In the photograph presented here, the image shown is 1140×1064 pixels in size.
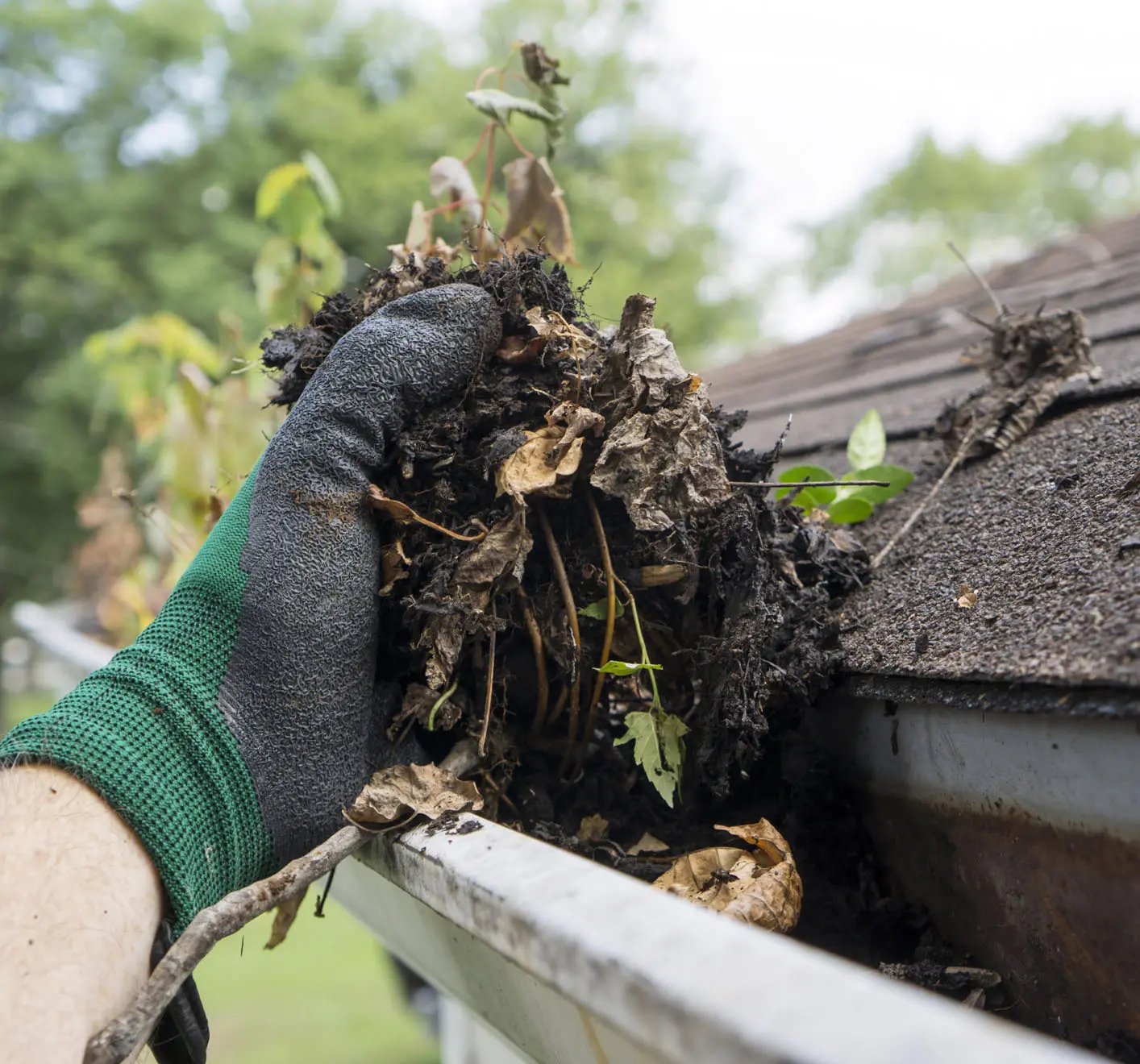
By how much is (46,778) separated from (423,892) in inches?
13.4

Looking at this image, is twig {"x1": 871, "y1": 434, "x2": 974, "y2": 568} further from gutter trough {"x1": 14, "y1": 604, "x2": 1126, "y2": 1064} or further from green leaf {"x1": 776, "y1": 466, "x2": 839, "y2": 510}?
gutter trough {"x1": 14, "y1": 604, "x2": 1126, "y2": 1064}

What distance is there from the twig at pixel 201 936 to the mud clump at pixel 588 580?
14cm

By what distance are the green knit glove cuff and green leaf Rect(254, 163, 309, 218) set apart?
1608 millimetres

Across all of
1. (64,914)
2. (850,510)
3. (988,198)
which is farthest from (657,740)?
(988,198)

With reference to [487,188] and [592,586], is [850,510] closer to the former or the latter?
[592,586]

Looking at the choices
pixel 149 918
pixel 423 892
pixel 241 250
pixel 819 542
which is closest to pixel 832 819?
pixel 819 542

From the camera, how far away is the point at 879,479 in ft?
3.78

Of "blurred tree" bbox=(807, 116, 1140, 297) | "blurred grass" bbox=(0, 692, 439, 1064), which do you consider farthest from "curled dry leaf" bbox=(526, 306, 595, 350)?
"blurred tree" bbox=(807, 116, 1140, 297)

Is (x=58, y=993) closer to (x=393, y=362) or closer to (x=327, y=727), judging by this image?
(x=327, y=727)

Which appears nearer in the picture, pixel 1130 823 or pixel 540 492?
pixel 1130 823

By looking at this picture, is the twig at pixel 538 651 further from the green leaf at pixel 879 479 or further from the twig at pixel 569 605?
the green leaf at pixel 879 479

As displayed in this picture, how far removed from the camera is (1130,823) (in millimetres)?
594

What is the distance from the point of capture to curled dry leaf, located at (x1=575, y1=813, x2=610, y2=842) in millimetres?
886

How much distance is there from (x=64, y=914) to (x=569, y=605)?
49 centimetres
